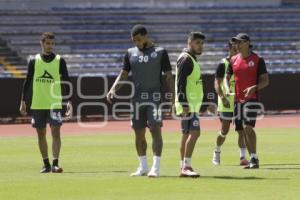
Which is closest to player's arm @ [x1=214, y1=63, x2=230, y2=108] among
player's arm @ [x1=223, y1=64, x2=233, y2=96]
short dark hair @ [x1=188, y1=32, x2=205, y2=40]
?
player's arm @ [x1=223, y1=64, x2=233, y2=96]

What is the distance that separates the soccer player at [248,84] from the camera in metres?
16.4

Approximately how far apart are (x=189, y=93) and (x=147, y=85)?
25.0 inches

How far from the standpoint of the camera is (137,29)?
1445cm

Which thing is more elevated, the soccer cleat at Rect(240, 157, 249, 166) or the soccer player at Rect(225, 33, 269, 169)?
the soccer player at Rect(225, 33, 269, 169)

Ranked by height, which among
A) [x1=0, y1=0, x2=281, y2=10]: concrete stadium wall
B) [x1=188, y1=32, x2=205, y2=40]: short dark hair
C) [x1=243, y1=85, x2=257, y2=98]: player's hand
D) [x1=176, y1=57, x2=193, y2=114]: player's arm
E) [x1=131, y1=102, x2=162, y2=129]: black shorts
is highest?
[x1=0, y1=0, x2=281, y2=10]: concrete stadium wall

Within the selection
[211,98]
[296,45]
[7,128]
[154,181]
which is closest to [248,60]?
[154,181]

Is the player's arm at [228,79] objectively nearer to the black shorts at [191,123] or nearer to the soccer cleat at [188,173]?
the black shorts at [191,123]

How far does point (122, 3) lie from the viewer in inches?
2153

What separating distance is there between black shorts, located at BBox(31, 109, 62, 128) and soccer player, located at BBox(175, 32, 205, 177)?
2528 mm

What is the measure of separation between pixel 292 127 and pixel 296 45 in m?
22.3

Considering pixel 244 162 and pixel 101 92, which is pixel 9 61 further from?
pixel 244 162

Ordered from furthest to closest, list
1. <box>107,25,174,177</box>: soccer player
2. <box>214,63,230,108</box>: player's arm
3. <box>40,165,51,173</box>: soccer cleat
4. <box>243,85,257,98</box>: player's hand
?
<box>214,63,230,108</box>: player's arm, <box>243,85,257,98</box>: player's hand, <box>40,165,51,173</box>: soccer cleat, <box>107,25,174,177</box>: soccer player

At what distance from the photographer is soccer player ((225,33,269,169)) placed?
16.4 m

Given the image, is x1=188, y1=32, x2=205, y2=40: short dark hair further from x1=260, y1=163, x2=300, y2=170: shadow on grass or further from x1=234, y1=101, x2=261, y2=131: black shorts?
x1=260, y1=163, x2=300, y2=170: shadow on grass
